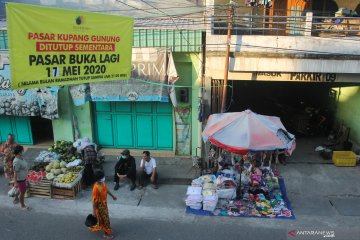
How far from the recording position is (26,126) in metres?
11.8

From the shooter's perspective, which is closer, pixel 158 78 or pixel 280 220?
pixel 280 220

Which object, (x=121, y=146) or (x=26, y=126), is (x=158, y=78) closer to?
(x=121, y=146)

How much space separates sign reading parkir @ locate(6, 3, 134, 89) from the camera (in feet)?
16.0

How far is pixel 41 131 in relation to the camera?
1317 cm

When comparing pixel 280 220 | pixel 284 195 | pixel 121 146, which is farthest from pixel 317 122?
pixel 121 146

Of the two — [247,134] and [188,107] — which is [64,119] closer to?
[188,107]

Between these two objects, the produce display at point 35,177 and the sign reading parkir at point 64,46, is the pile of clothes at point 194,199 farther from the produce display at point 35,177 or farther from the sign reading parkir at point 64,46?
the produce display at point 35,177

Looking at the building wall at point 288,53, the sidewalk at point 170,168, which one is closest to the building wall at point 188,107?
the sidewalk at point 170,168

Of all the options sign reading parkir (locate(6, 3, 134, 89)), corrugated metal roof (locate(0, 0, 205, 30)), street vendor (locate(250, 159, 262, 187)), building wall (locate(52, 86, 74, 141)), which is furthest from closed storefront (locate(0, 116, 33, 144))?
street vendor (locate(250, 159, 262, 187))

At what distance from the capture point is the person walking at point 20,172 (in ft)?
25.1

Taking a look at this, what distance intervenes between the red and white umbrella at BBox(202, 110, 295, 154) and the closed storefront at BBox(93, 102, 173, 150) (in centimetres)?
322

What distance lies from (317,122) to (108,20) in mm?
10366

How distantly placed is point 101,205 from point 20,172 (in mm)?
2503

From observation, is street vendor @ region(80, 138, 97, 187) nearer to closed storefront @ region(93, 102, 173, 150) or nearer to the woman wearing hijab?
closed storefront @ region(93, 102, 173, 150)
